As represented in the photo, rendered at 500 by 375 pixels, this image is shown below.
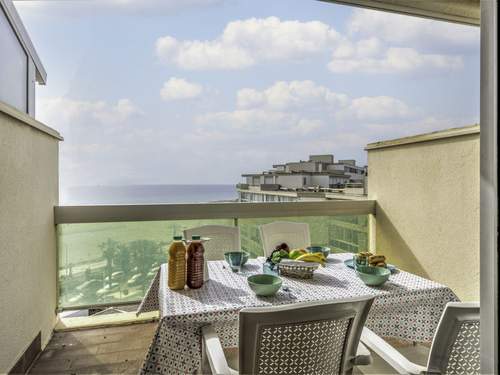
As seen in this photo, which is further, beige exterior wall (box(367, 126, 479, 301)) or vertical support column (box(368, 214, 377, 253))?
vertical support column (box(368, 214, 377, 253))

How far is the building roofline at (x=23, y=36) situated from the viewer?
8.31ft

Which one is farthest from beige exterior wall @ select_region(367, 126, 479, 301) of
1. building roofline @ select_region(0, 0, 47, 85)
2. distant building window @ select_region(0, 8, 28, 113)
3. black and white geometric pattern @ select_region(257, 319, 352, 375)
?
building roofline @ select_region(0, 0, 47, 85)

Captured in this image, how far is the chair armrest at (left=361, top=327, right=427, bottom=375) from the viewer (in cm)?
108

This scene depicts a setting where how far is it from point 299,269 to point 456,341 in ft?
2.57

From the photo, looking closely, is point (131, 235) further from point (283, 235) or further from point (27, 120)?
point (283, 235)

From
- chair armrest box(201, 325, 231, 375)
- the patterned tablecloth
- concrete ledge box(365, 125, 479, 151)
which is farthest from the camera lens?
concrete ledge box(365, 125, 479, 151)

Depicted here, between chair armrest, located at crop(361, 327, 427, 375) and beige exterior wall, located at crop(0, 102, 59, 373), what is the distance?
73.7 inches

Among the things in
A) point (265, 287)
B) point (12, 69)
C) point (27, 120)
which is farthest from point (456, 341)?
point (12, 69)

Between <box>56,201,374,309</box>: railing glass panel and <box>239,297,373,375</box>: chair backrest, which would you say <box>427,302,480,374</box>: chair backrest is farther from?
<box>56,201,374,309</box>: railing glass panel

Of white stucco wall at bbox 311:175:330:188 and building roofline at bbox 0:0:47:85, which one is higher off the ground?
building roofline at bbox 0:0:47:85

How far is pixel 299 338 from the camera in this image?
965 millimetres

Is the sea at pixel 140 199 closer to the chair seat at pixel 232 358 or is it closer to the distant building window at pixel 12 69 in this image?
the distant building window at pixel 12 69

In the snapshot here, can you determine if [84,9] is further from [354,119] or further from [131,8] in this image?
[354,119]

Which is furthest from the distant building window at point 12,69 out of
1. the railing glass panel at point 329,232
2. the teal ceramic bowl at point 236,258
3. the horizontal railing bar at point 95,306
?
the railing glass panel at point 329,232
